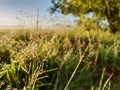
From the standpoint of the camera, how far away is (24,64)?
16.9ft

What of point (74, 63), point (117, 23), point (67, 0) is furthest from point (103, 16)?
point (74, 63)

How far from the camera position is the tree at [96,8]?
16188 millimetres

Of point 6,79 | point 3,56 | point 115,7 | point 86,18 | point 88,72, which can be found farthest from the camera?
point 86,18

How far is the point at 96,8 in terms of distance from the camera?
650 inches

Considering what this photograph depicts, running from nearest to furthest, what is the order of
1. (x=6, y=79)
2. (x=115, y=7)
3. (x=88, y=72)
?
1. (x=6, y=79)
2. (x=88, y=72)
3. (x=115, y=7)

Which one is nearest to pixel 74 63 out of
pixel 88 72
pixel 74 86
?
pixel 88 72

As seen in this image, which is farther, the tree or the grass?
the tree

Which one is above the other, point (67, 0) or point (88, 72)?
point (67, 0)

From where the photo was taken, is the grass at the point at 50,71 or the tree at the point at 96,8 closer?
the grass at the point at 50,71

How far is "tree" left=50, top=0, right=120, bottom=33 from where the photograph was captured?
16.2 m

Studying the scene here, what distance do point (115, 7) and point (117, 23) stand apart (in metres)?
0.80

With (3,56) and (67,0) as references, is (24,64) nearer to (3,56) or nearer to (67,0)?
(3,56)

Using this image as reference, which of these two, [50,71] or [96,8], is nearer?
[50,71]

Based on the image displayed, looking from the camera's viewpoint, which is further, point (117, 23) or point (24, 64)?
point (117, 23)
